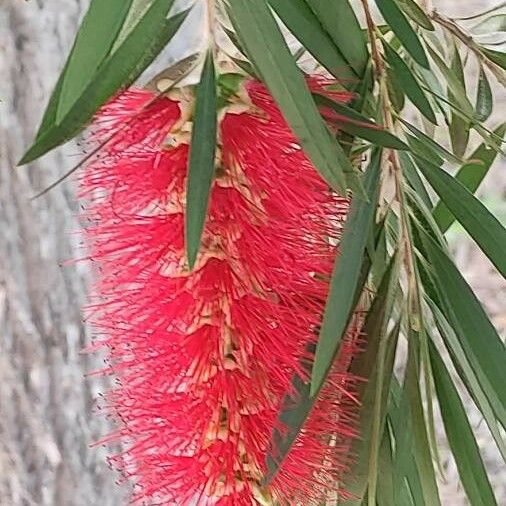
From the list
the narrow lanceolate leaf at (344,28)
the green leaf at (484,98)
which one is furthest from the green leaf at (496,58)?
the narrow lanceolate leaf at (344,28)

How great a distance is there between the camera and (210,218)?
393mm

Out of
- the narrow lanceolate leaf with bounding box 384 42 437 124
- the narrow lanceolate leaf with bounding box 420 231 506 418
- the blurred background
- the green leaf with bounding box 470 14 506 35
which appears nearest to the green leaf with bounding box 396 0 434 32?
the narrow lanceolate leaf with bounding box 384 42 437 124

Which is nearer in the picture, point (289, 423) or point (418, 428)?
point (289, 423)

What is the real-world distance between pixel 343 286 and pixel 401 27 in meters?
0.13

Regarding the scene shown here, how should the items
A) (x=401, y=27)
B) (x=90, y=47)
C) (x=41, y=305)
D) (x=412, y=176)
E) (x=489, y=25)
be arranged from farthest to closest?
(x=41, y=305) → (x=489, y=25) → (x=412, y=176) → (x=401, y=27) → (x=90, y=47)

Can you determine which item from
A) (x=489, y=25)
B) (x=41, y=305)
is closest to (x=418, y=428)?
(x=489, y=25)

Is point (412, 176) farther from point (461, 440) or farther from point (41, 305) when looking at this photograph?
point (41, 305)

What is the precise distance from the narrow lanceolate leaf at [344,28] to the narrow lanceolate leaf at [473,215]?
0.25ft

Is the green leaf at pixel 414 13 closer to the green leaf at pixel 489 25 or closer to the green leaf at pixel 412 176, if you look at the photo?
the green leaf at pixel 412 176

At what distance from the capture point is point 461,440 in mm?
532

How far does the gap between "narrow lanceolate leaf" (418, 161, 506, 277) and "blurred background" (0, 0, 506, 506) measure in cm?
47

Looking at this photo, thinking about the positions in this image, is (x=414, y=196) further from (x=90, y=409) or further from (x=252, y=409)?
(x=90, y=409)

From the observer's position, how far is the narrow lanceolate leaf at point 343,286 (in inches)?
15.3

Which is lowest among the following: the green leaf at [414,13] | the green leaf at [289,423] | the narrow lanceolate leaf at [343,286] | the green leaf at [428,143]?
the green leaf at [289,423]
